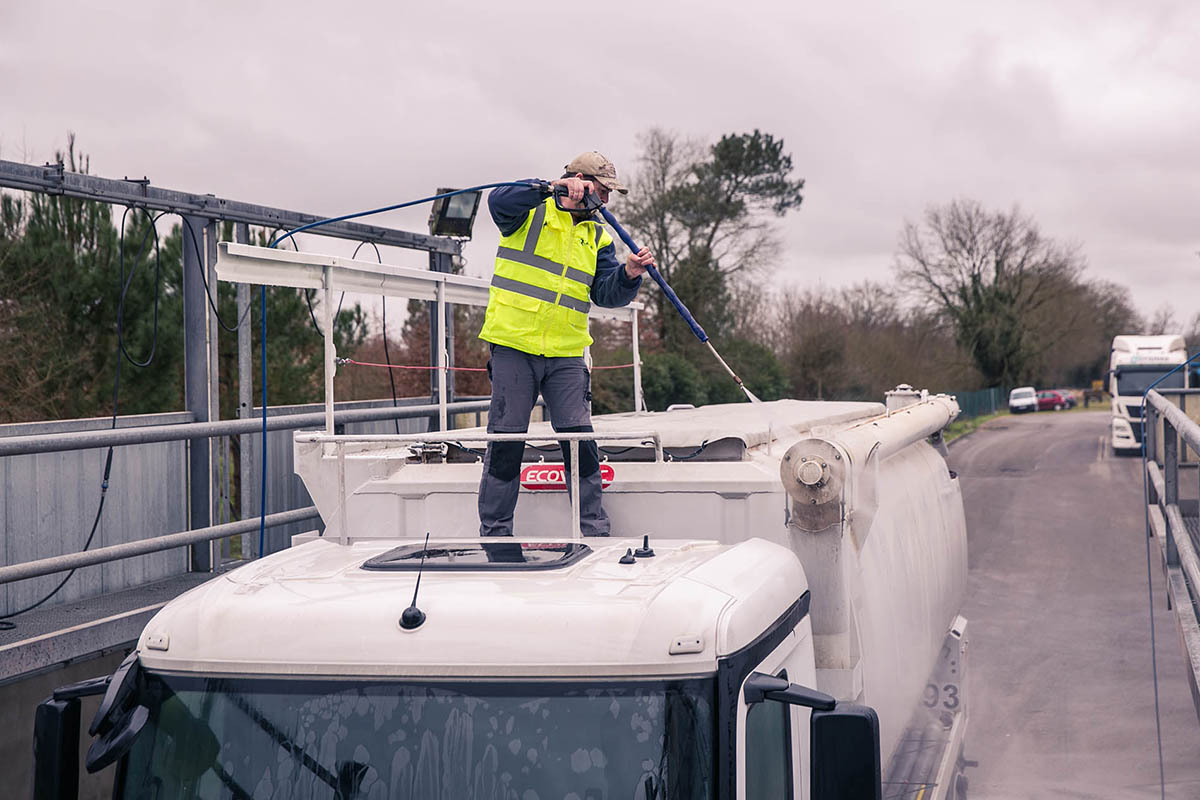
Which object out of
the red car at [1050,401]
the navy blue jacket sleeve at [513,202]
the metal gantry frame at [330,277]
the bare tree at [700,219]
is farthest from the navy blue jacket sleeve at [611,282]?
the red car at [1050,401]

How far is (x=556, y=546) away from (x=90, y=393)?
11.3 metres

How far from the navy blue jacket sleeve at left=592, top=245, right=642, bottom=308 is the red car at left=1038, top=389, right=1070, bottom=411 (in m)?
67.9

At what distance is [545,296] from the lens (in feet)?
13.6

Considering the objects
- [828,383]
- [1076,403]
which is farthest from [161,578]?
[1076,403]

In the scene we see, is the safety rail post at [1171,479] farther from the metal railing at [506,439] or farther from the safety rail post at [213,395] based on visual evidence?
the safety rail post at [213,395]

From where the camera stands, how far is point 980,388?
6544 cm

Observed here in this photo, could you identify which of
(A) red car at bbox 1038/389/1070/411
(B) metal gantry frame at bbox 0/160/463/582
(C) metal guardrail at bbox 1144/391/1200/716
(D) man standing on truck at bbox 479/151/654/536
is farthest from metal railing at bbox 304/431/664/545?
(A) red car at bbox 1038/389/1070/411

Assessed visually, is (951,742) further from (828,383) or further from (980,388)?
Result: (980,388)

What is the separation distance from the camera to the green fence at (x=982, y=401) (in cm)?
5416

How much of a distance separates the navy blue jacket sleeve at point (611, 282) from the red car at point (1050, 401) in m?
67.9

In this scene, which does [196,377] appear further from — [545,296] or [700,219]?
[700,219]

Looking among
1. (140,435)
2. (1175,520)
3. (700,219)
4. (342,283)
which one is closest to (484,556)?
(342,283)

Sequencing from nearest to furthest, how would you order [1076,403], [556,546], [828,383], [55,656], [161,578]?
[556,546], [55,656], [161,578], [828,383], [1076,403]

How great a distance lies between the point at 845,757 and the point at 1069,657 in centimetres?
1032
